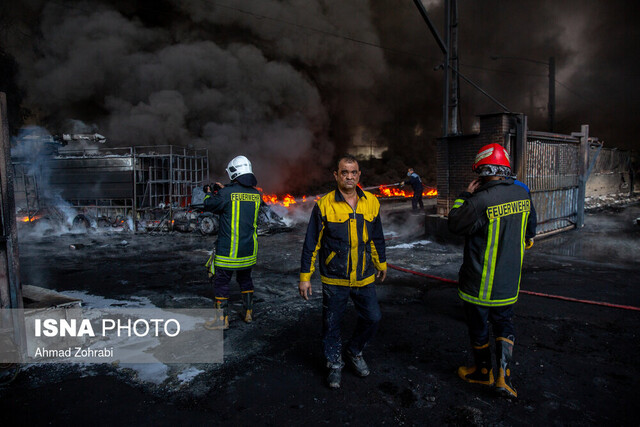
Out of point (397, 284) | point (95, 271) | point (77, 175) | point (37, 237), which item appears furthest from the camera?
point (77, 175)

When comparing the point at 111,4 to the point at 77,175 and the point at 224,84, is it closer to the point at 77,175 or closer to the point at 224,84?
the point at 224,84

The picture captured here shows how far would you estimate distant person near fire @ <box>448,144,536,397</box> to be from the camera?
9.30ft

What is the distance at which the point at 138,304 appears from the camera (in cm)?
537

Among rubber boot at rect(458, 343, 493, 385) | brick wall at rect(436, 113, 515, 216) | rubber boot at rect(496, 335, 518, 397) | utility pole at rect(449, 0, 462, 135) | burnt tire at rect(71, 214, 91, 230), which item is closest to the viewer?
rubber boot at rect(496, 335, 518, 397)

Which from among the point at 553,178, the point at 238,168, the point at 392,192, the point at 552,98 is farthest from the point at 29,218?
the point at 552,98

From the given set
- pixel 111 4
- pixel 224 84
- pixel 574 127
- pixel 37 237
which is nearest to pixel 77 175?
pixel 37 237

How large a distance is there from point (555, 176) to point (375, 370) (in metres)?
9.21

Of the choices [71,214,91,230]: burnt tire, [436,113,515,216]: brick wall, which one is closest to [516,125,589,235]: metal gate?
[436,113,515,216]: brick wall

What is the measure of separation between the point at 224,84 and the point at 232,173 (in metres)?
20.1

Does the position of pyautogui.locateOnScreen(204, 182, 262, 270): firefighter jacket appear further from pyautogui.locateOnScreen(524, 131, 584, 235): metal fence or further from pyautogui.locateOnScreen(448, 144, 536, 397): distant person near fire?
Answer: pyautogui.locateOnScreen(524, 131, 584, 235): metal fence

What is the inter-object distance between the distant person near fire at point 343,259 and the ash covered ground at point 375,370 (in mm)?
411

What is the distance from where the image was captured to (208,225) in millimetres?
12086

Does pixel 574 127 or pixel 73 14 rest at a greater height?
pixel 73 14

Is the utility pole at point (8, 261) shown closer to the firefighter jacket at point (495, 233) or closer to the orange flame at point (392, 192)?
the firefighter jacket at point (495, 233)
